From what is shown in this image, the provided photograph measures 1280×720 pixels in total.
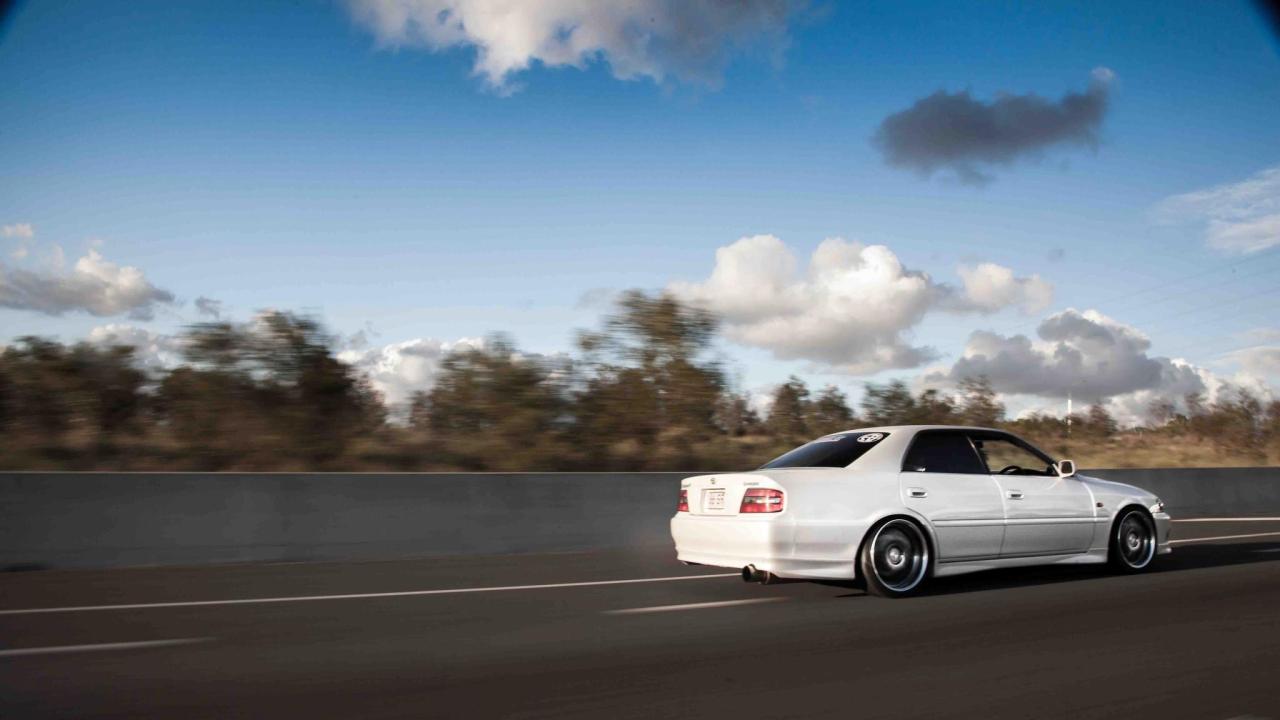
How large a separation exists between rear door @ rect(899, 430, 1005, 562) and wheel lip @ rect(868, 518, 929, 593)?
13cm

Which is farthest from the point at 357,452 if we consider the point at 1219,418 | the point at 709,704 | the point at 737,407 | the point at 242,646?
the point at 1219,418

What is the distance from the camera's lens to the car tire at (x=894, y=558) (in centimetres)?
848

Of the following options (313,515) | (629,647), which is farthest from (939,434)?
(313,515)

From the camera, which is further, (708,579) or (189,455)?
(189,455)

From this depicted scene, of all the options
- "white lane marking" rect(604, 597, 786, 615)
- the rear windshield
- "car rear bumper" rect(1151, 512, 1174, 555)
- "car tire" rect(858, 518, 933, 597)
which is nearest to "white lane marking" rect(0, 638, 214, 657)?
"white lane marking" rect(604, 597, 786, 615)

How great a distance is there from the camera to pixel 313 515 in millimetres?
11906

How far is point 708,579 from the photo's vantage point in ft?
33.8

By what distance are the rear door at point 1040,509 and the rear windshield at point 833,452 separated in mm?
1205

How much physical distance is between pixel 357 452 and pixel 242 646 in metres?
9.33

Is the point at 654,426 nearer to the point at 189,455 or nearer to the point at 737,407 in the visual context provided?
the point at 737,407

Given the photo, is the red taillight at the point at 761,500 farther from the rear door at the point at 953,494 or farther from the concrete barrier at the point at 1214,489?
the concrete barrier at the point at 1214,489

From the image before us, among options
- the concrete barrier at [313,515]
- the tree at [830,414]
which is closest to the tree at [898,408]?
the tree at [830,414]

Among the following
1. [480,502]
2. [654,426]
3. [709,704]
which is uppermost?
[654,426]

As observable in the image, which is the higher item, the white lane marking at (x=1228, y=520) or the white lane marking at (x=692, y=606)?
the white lane marking at (x=1228, y=520)
